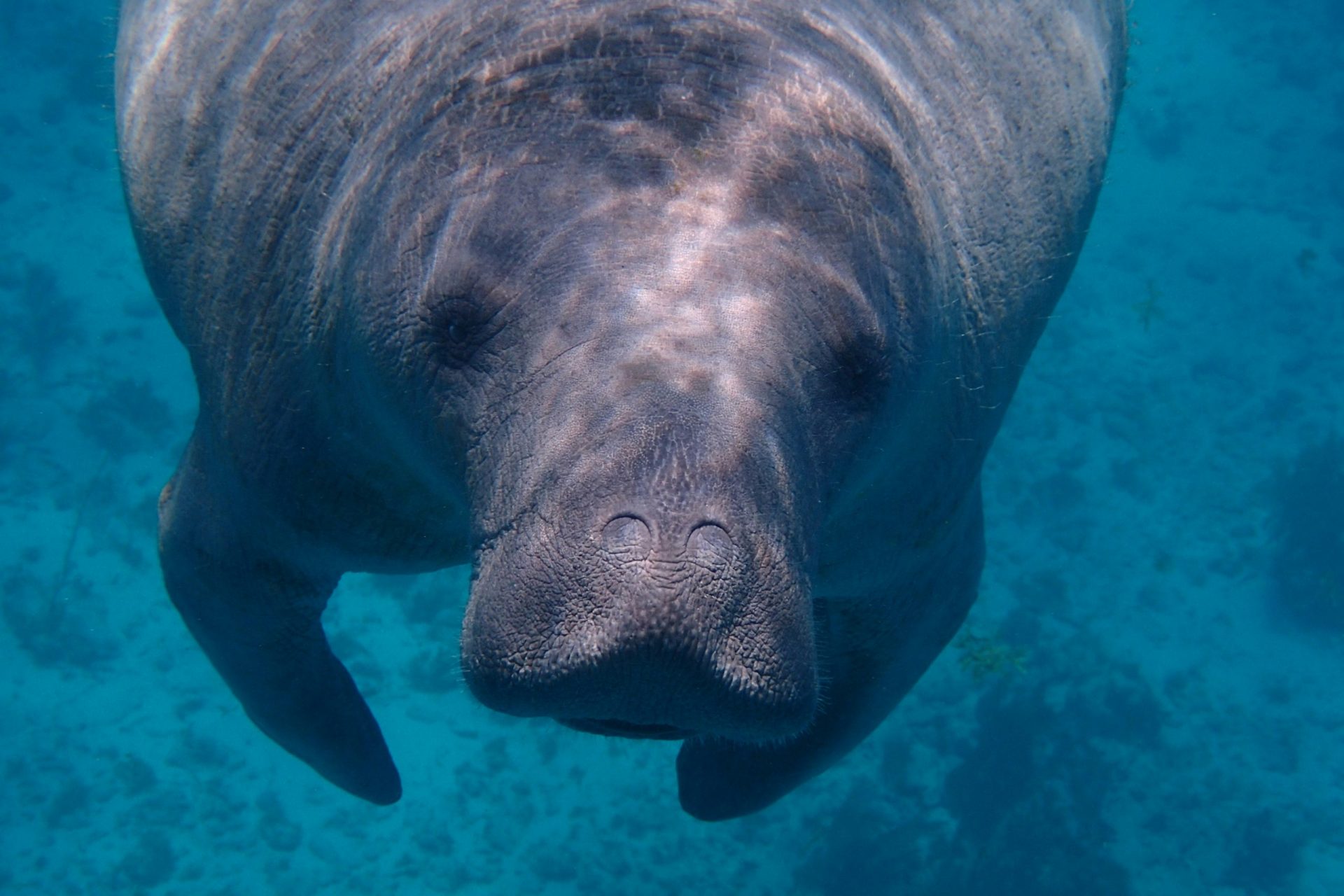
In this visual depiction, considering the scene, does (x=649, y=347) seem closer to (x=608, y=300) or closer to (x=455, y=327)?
(x=608, y=300)

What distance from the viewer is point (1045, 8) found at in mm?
4227

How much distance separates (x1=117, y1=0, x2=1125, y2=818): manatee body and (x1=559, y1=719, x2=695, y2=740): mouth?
16mm

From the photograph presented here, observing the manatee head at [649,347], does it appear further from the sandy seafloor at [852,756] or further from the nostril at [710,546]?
the sandy seafloor at [852,756]

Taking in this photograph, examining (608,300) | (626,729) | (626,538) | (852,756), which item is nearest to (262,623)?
(626,729)

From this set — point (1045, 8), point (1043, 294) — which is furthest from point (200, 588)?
point (1045, 8)

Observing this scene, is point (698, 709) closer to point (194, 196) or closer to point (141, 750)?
point (194, 196)

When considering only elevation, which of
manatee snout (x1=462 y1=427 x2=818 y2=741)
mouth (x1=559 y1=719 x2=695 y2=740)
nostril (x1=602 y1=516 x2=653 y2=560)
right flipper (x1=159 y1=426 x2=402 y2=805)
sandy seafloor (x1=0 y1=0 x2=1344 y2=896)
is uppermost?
nostril (x1=602 y1=516 x2=653 y2=560)

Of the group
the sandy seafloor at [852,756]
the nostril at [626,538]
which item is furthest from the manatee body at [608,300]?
the sandy seafloor at [852,756]

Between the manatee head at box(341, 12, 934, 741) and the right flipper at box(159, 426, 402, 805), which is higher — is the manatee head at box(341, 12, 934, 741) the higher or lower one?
the higher one

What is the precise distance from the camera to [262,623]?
178 inches

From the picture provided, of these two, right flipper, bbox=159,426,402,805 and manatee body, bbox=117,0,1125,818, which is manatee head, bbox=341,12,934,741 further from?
right flipper, bbox=159,426,402,805

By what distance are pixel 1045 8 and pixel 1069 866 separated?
38.9 ft

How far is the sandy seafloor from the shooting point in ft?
42.2

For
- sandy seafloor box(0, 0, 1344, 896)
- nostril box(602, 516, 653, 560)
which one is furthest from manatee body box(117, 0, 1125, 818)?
sandy seafloor box(0, 0, 1344, 896)
